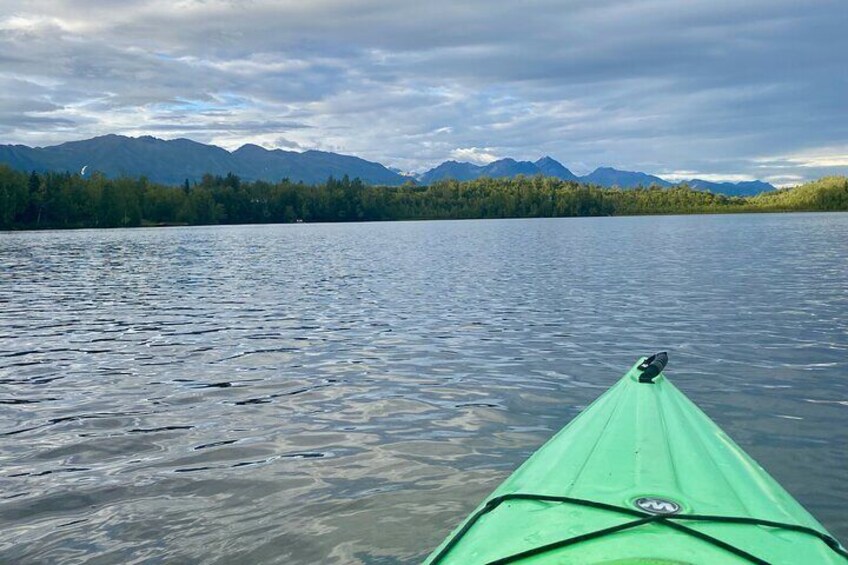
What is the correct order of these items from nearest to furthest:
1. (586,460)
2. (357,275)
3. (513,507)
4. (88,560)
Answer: (513,507) → (586,460) → (88,560) → (357,275)

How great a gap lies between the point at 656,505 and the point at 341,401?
8897mm

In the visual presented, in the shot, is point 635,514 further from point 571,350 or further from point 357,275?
point 357,275

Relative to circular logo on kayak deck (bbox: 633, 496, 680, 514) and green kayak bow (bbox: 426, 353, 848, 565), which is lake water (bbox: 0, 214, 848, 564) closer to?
green kayak bow (bbox: 426, 353, 848, 565)

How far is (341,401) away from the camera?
1319 centimetres

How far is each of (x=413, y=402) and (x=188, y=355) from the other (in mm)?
7472

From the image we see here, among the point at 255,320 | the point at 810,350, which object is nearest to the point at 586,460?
the point at 810,350

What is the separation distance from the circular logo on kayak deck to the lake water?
3058 millimetres

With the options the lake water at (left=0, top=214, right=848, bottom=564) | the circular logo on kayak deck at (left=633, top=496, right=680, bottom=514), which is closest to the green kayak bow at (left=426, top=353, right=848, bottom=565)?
the circular logo on kayak deck at (left=633, top=496, right=680, bottom=514)

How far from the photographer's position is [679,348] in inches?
682

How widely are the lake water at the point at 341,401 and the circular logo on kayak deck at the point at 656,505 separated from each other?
306 centimetres

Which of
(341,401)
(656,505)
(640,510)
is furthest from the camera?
(341,401)

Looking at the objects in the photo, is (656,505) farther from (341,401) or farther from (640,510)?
(341,401)

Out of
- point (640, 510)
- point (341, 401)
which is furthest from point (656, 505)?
point (341, 401)

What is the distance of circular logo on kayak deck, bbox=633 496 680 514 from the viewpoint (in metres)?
4.80
